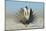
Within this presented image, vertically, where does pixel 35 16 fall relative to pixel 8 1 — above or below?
below

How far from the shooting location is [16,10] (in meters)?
1.24

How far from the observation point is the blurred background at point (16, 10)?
1224mm

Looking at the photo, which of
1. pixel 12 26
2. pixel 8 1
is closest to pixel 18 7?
pixel 8 1

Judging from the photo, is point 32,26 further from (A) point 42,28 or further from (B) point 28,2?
(B) point 28,2

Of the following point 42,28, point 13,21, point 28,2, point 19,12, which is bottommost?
point 42,28

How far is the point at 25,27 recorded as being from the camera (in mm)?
1254

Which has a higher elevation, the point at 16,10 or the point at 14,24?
the point at 16,10

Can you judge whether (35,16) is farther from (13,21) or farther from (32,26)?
(13,21)

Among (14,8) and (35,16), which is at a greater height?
(14,8)

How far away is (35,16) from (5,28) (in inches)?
17.8

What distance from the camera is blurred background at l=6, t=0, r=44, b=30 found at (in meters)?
1.22
